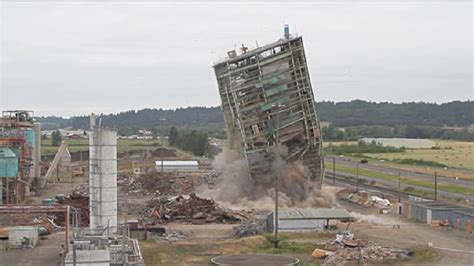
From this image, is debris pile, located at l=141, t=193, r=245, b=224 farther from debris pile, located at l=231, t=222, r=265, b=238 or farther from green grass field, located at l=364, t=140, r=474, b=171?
green grass field, located at l=364, t=140, r=474, b=171

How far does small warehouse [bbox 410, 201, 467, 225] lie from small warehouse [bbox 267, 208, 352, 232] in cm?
703

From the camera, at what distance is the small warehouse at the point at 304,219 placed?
48.4 metres

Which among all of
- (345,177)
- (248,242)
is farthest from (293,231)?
(345,177)

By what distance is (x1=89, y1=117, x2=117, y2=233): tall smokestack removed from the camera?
3728 centimetres

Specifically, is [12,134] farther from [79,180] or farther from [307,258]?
[307,258]

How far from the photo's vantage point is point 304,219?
160ft

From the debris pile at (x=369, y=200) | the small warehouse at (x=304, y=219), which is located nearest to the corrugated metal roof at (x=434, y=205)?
the debris pile at (x=369, y=200)

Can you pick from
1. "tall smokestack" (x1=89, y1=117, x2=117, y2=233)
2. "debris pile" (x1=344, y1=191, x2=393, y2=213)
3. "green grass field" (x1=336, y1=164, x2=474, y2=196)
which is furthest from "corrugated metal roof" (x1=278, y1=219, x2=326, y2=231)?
"green grass field" (x1=336, y1=164, x2=474, y2=196)

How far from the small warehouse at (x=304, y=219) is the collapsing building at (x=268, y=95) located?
32.5 ft

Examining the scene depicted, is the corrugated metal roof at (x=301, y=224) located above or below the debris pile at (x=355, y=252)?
above

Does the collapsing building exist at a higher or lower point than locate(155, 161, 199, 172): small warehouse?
higher

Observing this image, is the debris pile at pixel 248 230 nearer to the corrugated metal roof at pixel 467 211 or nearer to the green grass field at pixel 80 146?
the corrugated metal roof at pixel 467 211

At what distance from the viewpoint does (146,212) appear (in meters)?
58.7

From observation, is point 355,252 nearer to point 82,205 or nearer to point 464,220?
point 464,220
